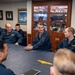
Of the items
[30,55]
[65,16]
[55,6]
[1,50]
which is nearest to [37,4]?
[55,6]

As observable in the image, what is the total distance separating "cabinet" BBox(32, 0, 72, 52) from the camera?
496 cm

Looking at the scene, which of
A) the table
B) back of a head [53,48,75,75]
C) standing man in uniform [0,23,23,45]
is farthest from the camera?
standing man in uniform [0,23,23,45]

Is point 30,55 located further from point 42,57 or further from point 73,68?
point 73,68

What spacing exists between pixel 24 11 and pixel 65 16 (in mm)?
1926

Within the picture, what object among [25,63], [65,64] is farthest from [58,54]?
[25,63]

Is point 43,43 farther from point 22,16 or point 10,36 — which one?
point 22,16

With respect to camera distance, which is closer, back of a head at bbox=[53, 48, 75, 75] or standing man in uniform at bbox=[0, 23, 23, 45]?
back of a head at bbox=[53, 48, 75, 75]

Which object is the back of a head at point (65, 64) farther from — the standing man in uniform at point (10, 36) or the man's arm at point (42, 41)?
the standing man in uniform at point (10, 36)

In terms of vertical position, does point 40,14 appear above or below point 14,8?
below

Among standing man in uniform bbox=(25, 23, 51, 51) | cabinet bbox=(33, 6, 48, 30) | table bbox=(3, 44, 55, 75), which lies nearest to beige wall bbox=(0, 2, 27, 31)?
cabinet bbox=(33, 6, 48, 30)

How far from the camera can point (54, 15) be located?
5.22 metres

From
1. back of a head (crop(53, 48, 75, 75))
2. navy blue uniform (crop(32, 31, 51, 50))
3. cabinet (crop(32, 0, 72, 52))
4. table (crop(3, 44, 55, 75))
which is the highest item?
cabinet (crop(32, 0, 72, 52))

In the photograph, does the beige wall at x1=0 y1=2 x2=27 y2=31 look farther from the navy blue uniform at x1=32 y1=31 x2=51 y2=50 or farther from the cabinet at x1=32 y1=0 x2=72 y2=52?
the navy blue uniform at x1=32 y1=31 x2=51 y2=50

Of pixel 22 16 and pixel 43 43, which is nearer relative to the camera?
pixel 43 43
